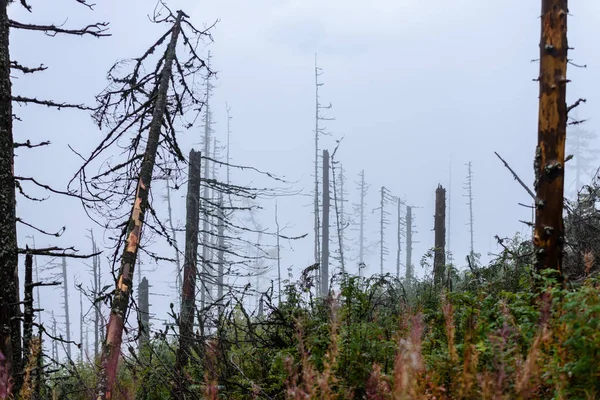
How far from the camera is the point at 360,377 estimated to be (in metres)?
4.26

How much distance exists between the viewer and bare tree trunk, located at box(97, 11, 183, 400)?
553cm

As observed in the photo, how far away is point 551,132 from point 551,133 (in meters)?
0.01

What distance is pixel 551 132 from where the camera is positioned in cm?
645

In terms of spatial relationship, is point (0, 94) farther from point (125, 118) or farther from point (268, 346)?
point (268, 346)

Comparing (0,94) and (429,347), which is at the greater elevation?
(0,94)

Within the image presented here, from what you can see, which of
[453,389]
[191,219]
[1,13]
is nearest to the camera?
[453,389]

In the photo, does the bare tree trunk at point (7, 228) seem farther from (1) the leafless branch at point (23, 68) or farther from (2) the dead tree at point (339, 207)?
(2) the dead tree at point (339, 207)

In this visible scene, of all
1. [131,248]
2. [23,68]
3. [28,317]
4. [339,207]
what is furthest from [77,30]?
[339,207]

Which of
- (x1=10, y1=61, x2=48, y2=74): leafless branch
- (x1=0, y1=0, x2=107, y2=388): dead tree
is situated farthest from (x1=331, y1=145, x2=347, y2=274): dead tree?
(x1=10, y1=61, x2=48, y2=74): leafless branch

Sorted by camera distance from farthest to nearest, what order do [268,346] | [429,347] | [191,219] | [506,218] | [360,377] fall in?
[506,218], [191,219], [268,346], [429,347], [360,377]

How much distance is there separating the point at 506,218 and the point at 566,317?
162030 mm

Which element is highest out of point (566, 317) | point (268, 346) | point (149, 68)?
point (149, 68)

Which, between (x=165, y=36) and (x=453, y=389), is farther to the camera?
(x=165, y=36)

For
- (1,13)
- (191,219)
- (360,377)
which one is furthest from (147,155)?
(191,219)
